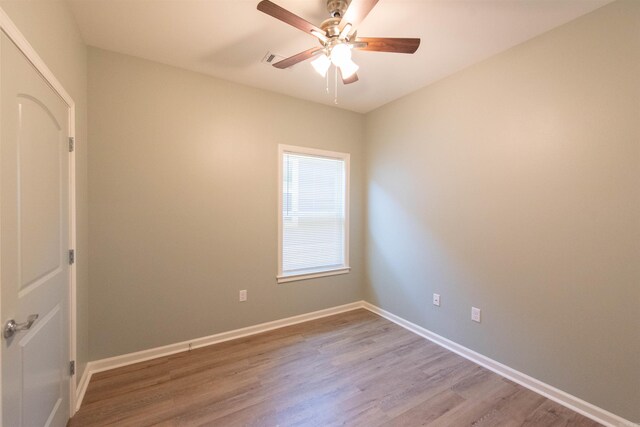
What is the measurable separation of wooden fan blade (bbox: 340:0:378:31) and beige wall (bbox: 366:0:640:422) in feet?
5.02

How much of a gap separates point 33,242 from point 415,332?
3.19 m

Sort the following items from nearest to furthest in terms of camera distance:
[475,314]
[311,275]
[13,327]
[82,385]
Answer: [13,327] → [82,385] → [475,314] → [311,275]

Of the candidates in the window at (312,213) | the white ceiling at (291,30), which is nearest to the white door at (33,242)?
the white ceiling at (291,30)

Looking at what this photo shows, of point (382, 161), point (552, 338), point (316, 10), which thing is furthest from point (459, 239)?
point (316, 10)

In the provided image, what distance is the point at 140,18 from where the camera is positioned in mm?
1852

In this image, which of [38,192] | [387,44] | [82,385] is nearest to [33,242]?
[38,192]

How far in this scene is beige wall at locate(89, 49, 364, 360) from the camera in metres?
2.20

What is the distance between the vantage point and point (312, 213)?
3285 millimetres

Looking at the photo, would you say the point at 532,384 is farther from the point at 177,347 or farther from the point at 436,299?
the point at 177,347

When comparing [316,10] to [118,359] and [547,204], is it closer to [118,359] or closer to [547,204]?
[547,204]

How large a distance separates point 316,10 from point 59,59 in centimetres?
161

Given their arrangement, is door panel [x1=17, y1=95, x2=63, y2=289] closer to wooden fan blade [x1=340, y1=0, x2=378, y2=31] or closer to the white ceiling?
the white ceiling

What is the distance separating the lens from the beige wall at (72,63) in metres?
1.20

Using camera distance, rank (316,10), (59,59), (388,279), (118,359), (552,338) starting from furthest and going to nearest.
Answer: (388,279) → (118,359) → (552,338) → (316,10) → (59,59)
